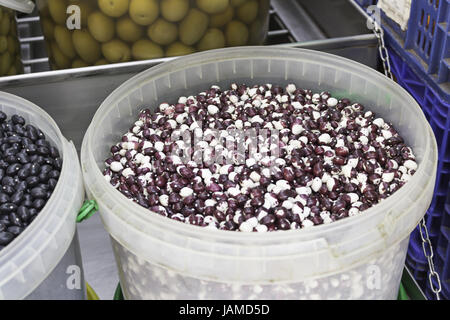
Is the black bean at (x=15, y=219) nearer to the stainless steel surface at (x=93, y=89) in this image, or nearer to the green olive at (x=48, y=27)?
the stainless steel surface at (x=93, y=89)

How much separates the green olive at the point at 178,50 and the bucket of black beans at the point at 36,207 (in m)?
0.27

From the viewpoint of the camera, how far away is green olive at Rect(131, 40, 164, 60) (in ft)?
3.47

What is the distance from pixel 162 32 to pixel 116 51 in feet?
0.32

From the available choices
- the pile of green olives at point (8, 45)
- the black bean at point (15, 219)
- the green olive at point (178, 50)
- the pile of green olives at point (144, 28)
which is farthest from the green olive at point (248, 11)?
the black bean at point (15, 219)

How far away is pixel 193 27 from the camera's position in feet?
3.42

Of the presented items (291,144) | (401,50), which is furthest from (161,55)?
(401,50)

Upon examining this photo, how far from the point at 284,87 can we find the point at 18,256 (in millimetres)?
598

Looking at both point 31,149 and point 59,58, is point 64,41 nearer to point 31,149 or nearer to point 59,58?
point 59,58

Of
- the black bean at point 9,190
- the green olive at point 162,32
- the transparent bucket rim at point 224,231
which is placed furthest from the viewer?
the green olive at point 162,32

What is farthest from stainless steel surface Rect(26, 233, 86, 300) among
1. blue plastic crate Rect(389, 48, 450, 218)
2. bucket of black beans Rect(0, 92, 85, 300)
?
blue plastic crate Rect(389, 48, 450, 218)

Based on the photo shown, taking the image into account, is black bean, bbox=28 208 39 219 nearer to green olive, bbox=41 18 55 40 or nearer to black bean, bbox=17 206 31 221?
black bean, bbox=17 206 31 221

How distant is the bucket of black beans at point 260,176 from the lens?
0.72 metres

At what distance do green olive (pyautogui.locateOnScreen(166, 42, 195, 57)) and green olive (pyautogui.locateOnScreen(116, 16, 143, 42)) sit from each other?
60 mm

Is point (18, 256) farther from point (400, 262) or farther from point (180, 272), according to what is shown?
point (400, 262)
